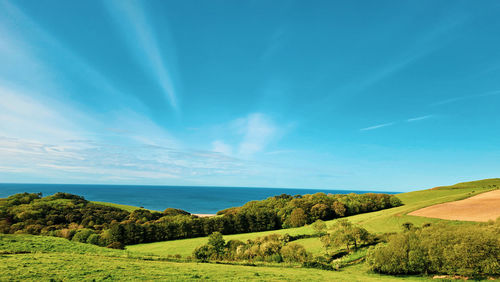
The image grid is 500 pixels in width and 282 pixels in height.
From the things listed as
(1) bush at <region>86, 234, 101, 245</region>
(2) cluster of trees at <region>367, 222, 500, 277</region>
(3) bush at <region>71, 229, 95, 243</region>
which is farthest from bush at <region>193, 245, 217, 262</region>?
(3) bush at <region>71, 229, 95, 243</region>

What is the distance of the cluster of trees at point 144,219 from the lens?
64.8 meters

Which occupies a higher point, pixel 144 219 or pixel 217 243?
pixel 217 243

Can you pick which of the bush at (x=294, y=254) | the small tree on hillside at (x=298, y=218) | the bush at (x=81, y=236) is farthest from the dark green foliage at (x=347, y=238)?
the bush at (x=81, y=236)

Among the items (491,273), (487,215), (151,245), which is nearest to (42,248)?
(151,245)

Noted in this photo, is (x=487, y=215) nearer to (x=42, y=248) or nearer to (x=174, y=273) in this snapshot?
(x=174, y=273)

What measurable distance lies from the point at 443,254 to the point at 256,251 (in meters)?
28.6

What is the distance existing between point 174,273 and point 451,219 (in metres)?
66.6

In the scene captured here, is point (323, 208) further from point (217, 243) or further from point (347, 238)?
point (217, 243)

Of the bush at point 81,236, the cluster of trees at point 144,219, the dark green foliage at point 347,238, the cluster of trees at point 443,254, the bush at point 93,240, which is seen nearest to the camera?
the cluster of trees at point 443,254

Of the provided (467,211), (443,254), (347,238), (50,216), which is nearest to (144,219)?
(50,216)

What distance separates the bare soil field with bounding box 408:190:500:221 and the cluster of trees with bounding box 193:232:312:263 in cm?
4481

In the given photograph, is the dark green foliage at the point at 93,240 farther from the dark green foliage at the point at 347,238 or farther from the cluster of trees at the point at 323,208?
the dark green foliage at the point at 347,238

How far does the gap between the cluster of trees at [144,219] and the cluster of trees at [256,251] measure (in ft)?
84.2

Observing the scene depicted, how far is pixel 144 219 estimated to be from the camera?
8600cm
